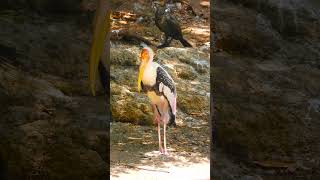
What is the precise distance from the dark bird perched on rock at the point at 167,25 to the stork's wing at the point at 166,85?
0.77ft

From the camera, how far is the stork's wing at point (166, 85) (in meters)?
3.96

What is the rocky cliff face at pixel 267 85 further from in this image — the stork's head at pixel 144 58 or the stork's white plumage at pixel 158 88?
the stork's head at pixel 144 58

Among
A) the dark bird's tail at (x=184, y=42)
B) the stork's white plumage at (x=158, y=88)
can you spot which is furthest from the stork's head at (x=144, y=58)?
the dark bird's tail at (x=184, y=42)

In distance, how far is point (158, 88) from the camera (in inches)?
156

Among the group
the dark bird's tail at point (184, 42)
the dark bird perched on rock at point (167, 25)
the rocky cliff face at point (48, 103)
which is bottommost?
the rocky cliff face at point (48, 103)

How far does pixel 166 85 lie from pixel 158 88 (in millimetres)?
70

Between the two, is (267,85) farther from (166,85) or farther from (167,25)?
(167,25)

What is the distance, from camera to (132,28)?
3.98 m

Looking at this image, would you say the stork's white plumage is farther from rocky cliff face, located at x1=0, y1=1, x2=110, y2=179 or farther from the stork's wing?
rocky cliff face, located at x1=0, y1=1, x2=110, y2=179

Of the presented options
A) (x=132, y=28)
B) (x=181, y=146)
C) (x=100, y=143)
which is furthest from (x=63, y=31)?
(x=181, y=146)

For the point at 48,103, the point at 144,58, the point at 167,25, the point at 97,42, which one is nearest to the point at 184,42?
the point at 167,25

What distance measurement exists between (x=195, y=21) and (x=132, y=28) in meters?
0.52

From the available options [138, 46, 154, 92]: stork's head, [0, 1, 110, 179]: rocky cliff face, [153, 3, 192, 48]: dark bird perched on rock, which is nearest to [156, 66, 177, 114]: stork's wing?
[138, 46, 154, 92]: stork's head

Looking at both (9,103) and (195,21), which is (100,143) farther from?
(195,21)
